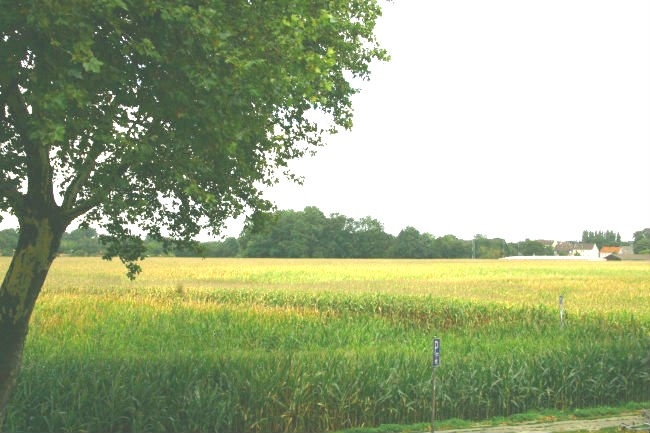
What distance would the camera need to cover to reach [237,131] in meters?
7.12

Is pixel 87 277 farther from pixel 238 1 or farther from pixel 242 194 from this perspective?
pixel 238 1

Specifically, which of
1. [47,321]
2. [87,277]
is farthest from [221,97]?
[87,277]

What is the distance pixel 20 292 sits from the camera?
8.46 metres

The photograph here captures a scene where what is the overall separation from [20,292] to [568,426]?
900 centimetres

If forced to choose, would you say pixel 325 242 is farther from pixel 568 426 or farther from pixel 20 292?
pixel 20 292

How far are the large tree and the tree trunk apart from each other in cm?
1

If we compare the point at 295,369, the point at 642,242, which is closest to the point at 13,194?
the point at 295,369

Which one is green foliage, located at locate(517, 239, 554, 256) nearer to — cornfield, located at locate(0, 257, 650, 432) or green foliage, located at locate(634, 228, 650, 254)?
green foliage, located at locate(634, 228, 650, 254)

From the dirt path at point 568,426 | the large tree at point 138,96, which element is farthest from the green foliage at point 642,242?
the large tree at point 138,96

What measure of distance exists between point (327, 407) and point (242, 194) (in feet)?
12.9

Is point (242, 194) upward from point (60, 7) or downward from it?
downward

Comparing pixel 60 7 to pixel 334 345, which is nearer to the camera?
pixel 60 7

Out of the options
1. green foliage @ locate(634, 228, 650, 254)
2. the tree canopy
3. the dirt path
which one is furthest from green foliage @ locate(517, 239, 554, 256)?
the tree canopy

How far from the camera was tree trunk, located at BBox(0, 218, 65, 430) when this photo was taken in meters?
8.46
